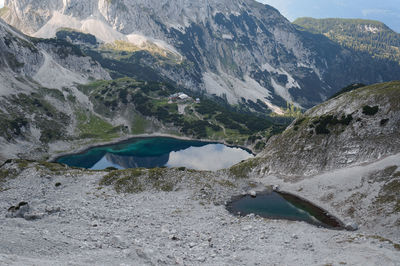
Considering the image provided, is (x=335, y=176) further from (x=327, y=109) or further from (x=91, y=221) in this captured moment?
(x=91, y=221)

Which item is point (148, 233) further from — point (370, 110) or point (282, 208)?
point (370, 110)

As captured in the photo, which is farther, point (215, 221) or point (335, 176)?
point (335, 176)

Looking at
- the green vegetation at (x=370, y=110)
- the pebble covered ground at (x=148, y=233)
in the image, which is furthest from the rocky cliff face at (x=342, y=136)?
the pebble covered ground at (x=148, y=233)

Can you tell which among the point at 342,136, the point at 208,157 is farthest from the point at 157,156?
the point at 342,136

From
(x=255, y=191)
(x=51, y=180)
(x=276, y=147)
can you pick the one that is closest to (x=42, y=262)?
(x=51, y=180)

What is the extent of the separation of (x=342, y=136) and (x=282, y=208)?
3049cm

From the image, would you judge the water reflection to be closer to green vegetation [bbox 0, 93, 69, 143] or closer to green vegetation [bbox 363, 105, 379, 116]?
green vegetation [bbox 363, 105, 379, 116]

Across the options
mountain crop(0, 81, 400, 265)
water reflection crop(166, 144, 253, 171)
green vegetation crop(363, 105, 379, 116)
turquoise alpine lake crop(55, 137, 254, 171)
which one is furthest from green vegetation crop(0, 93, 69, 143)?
green vegetation crop(363, 105, 379, 116)

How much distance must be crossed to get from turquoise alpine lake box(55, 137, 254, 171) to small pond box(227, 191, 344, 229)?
62.7m

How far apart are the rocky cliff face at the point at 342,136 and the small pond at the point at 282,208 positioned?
39.6 ft

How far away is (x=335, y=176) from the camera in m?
78.2

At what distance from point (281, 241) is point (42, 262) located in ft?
122

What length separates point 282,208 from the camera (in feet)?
242

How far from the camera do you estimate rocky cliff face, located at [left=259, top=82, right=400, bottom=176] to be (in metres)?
77.9
